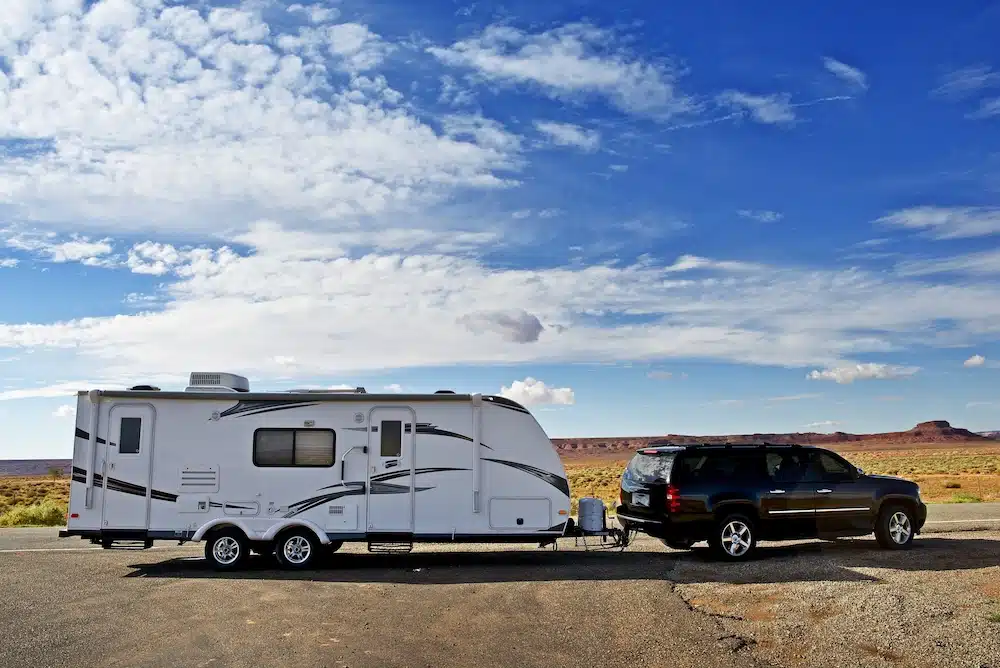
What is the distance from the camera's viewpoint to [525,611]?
965 centimetres

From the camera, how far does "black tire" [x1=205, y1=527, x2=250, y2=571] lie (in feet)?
42.0

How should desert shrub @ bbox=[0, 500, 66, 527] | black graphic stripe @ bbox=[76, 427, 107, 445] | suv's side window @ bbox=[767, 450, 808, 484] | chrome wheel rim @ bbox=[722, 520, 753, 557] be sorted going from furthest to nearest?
1. desert shrub @ bbox=[0, 500, 66, 527]
2. suv's side window @ bbox=[767, 450, 808, 484]
3. black graphic stripe @ bbox=[76, 427, 107, 445]
4. chrome wheel rim @ bbox=[722, 520, 753, 557]

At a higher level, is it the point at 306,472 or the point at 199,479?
the point at 306,472

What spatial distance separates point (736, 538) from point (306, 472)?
6.70 m

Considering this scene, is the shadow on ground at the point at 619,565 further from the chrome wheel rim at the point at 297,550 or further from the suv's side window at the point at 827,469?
the suv's side window at the point at 827,469

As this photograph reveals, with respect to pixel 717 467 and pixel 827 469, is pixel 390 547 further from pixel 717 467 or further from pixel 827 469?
pixel 827 469

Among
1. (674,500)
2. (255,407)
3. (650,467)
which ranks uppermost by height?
(255,407)

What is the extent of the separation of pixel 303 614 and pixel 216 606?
129 centimetres

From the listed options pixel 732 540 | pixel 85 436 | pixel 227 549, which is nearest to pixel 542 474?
pixel 732 540

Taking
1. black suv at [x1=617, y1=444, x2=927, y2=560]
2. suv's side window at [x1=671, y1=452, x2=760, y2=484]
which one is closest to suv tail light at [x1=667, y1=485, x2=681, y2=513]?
black suv at [x1=617, y1=444, x2=927, y2=560]

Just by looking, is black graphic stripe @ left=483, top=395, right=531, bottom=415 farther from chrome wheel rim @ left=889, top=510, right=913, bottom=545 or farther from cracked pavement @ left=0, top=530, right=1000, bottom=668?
chrome wheel rim @ left=889, top=510, right=913, bottom=545

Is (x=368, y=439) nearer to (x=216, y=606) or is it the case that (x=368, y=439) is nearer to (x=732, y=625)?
(x=216, y=606)

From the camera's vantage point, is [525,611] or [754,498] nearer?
[525,611]

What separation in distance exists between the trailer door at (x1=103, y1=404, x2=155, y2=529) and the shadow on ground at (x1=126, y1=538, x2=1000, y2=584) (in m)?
0.92
